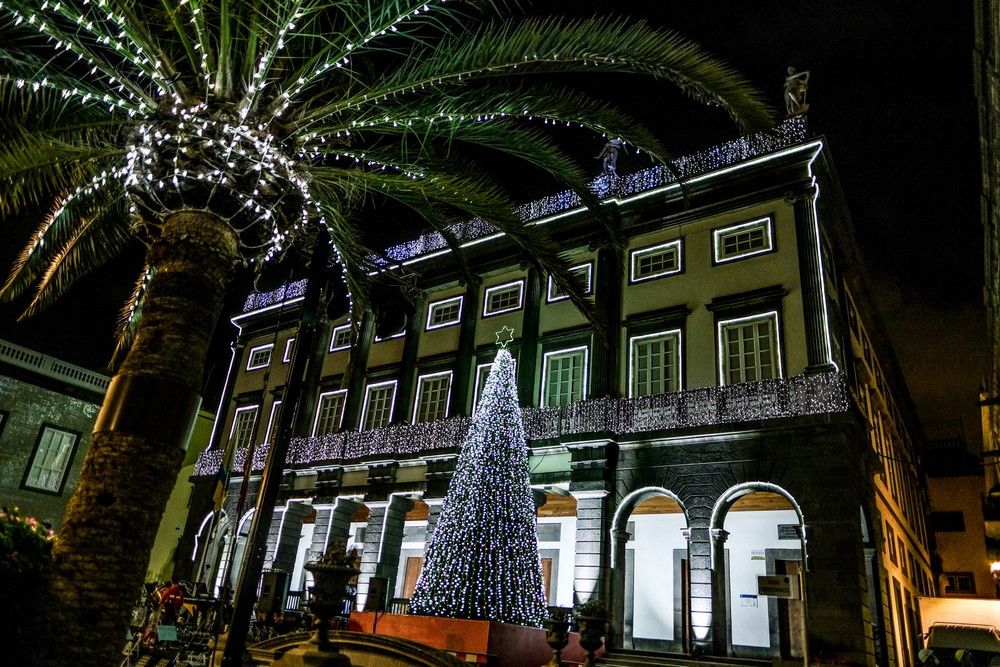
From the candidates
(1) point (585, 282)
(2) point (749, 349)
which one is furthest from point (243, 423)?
(2) point (749, 349)

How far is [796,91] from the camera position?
18.8 m

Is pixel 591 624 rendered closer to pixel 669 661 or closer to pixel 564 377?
pixel 669 661

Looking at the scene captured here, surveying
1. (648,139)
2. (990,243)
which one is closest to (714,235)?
(990,243)

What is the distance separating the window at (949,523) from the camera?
38.5 metres

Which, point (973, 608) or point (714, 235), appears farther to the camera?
point (973, 608)

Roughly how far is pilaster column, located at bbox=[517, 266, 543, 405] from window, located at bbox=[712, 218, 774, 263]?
19.3ft

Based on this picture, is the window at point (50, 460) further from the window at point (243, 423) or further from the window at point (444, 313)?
the window at point (444, 313)

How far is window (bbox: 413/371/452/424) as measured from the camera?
22.7m

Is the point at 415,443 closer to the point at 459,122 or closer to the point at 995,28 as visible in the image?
the point at 459,122

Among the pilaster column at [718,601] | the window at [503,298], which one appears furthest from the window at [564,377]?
the pilaster column at [718,601]

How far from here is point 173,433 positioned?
514 centimetres

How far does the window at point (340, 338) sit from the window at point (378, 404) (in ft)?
10.4

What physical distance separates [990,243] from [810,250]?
4.62 m

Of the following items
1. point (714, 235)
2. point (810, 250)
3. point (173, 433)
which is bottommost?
point (173, 433)
